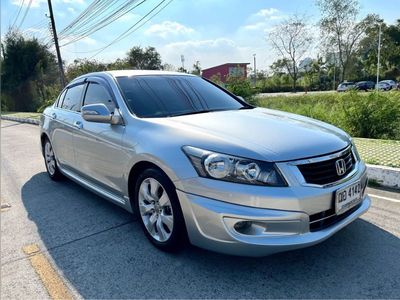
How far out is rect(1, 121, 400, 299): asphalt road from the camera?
2609 millimetres

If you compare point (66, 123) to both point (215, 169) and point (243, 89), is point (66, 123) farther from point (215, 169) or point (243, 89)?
point (243, 89)

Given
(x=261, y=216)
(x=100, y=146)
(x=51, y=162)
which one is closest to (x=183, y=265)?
(x=261, y=216)

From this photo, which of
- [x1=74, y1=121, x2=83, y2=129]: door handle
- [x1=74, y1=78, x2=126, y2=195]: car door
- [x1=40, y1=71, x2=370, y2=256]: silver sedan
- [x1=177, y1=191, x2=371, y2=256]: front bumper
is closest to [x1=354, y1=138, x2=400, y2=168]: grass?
[x1=40, y1=71, x2=370, y2=256]: silver sedan

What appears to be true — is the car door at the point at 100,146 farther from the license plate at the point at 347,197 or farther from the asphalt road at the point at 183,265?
the license plate at the point at 347,197

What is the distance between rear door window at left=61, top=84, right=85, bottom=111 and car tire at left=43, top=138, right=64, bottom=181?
0.84 meters

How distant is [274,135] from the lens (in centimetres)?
287

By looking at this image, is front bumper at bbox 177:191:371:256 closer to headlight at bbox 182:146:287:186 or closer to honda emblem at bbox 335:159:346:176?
headlight at bbox 182:146:287:186

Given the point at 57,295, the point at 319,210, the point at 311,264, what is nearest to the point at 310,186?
the point at 319,210

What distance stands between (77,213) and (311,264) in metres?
2.77

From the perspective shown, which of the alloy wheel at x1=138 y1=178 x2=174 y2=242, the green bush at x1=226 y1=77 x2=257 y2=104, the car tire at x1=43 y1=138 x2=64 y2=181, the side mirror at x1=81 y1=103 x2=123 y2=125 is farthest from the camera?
the green bush at x1=226 y1=77 x2=257 y2=104

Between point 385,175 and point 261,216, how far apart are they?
315 centimetres

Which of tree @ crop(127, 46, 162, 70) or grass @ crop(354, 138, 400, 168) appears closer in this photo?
grass @ crop(354, 138, 400, 168)

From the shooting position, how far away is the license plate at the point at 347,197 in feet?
8.84

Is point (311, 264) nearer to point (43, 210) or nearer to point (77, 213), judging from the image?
point (77, 213)
